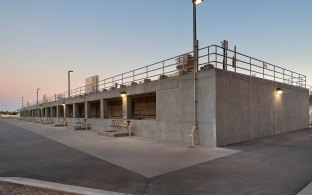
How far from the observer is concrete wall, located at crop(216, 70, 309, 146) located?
39.3ft

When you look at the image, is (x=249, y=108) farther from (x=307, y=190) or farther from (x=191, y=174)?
(x=307, y=190)

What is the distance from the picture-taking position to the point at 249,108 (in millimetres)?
13781

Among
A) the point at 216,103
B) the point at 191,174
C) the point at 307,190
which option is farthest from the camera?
the point at 216,103

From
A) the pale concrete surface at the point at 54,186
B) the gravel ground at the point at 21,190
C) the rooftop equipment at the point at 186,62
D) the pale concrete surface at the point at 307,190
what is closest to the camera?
the pale concrete surface at the point at 307,190

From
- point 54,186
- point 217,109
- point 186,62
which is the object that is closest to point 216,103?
point 217,109

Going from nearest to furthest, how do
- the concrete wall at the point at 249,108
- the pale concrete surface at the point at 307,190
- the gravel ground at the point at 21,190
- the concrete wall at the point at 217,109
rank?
1. the pale concrete surface at the point at 307,190
2. the gravel ground at the point at 21,190
3. the concrete wall at the point at 217,109
4. the concrete wall at the point at 249,108

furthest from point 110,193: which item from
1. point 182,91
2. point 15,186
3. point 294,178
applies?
point 182,91

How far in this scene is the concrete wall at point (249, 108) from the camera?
11980 mm

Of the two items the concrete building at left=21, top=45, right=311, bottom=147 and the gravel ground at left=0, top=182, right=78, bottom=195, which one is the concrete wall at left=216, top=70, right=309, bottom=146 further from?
the gravel ground at left=0, top=182, right=78, bottom=195

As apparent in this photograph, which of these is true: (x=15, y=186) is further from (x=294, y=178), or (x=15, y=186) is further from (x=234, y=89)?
(x=234, y=89)

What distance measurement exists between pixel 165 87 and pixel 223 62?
371 cm

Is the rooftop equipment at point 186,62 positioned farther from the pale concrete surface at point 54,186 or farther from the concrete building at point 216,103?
the pale concrete surface at point 54,186

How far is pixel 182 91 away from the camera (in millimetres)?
13539

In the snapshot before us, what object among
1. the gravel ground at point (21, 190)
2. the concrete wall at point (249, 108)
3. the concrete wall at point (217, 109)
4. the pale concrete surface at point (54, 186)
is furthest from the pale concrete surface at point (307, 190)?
the concrete wall at point (249, 108)
